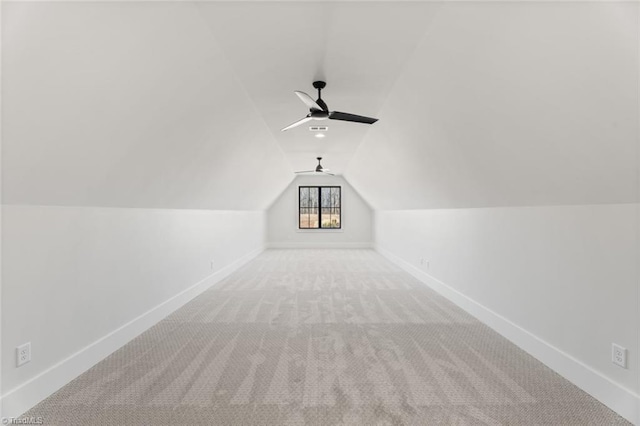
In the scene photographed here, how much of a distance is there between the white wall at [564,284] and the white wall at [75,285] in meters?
3.78

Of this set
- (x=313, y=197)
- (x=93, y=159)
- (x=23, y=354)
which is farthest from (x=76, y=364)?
(x=313, y=197)

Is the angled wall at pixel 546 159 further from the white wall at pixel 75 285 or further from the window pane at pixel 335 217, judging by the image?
the window pane at pixel 335 217

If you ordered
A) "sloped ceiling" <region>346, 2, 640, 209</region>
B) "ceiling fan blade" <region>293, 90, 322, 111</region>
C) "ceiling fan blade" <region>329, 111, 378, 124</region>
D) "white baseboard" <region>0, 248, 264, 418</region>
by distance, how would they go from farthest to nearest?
"ceiling fan blade" <region>329, 111, 378, 124</region> → "ceiling fan blade" <region>293, 90, 322, 111</region> → "white baseboard" <region>0, 248, 264, 418</region> → "sloped ceiling" <region>346, 2, 640, 209</region>

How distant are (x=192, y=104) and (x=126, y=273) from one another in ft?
5.88

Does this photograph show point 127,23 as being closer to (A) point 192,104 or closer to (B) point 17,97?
(B) point 17,97

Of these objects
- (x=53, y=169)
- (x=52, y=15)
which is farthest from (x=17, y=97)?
(x=53, y=169)

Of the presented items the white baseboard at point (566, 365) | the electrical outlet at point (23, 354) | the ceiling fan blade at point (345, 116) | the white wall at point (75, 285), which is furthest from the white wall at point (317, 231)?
the electrical outlet at point (23, 354)

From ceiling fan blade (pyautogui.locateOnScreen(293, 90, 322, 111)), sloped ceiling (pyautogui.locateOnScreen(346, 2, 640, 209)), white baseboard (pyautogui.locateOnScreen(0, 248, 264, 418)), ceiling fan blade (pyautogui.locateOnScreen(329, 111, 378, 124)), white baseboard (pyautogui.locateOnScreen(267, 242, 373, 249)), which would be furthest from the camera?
white baseboard (pyautogui.locateOnScreen(267, 242, 373, 249))

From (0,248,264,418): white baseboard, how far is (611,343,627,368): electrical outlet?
383 centimetres

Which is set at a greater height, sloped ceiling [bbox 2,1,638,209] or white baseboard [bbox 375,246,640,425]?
sloped ceiling [bbox 2,1,638,209]

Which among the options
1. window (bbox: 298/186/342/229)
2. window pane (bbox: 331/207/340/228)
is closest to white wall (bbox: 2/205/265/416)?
window (bbox: 298/186/342/229)

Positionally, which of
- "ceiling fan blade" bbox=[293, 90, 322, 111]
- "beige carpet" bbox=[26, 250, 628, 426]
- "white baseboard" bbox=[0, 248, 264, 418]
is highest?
"ceiling fan blade" bbox=[293, 90, 322, 111]

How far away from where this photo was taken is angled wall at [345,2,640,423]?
1628 millimetres

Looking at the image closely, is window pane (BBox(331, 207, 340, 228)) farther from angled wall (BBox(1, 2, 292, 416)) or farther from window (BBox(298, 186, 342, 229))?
angled wall (BBox(1, 2, 292, 416))
